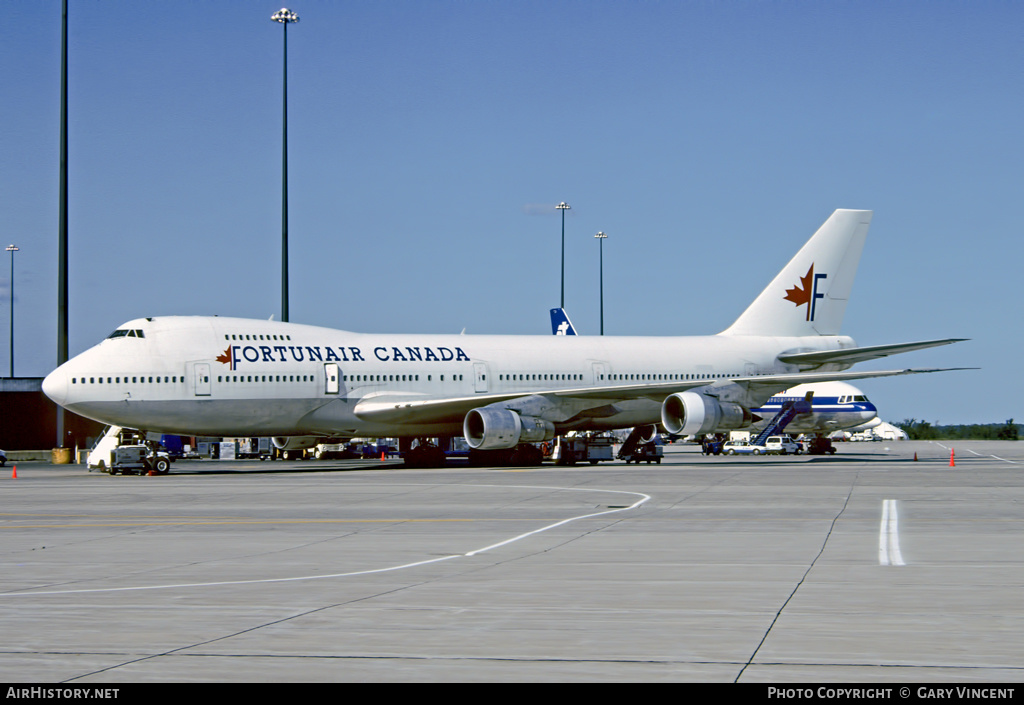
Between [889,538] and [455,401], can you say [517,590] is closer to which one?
[889,538]

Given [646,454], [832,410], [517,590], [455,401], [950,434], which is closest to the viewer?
[517,590]

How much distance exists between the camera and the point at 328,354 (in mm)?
41250

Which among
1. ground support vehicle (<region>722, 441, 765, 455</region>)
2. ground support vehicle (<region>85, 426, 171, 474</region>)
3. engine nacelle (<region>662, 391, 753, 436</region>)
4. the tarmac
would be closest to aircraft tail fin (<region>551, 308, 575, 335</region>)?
ground support vehicle (<region>722, 441, 765, 455</region>)

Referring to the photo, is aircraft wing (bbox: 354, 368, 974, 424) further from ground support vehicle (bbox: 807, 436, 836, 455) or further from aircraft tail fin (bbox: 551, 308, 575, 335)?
aircraft tail fin (bbox: 551, 308, 575, 335)

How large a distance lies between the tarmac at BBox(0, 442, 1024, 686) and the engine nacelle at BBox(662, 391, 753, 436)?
1722 centimetres

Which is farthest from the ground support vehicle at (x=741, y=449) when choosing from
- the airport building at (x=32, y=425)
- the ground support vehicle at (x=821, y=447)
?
the airport building at (x=32, y=425)

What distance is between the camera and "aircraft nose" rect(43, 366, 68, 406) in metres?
38.0

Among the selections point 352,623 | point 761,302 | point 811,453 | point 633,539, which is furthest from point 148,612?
point 811,453

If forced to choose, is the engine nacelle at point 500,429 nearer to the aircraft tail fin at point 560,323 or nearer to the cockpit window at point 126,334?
the cockpit window at point 126,334

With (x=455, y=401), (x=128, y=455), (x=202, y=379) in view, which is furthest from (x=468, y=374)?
(x=128, y=455)

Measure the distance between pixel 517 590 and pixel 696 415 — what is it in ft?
104

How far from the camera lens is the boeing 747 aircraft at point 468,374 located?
127 ft

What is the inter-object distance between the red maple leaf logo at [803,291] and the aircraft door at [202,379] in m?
25.2

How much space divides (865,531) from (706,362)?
3044 cm
